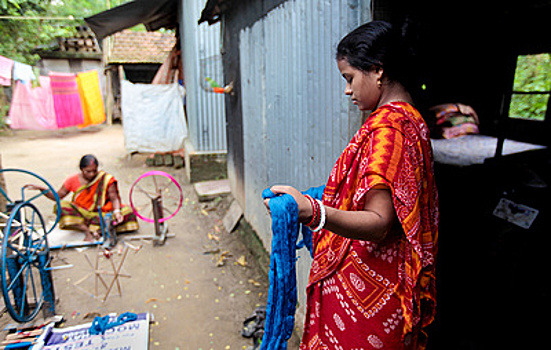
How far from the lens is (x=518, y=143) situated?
5738 mm

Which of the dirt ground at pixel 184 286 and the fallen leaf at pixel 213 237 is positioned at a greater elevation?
the fallen leaf at pixel 213 237

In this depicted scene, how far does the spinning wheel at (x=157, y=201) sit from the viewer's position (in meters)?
5.24

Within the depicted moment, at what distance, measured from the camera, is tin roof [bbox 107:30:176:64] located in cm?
1350

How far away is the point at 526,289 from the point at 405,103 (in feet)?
7.29

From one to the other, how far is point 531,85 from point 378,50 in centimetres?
746

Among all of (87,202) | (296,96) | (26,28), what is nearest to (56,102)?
(26,28)

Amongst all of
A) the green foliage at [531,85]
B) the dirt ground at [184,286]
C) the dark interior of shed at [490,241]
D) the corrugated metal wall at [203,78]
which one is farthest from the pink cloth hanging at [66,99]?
the green foliage at [531,85]

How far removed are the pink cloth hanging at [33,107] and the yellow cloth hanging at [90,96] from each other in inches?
46.4

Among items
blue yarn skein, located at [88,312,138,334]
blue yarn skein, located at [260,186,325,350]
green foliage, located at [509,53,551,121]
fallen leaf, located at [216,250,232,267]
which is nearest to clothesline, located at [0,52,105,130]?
fallen leaf, located at [216,250,232,267]

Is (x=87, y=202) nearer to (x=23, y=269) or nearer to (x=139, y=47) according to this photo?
(x=23, y=269)

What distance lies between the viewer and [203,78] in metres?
7.77

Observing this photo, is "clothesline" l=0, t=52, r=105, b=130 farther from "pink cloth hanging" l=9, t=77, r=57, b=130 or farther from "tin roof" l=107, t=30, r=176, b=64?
"tin roof" l=107, t=30, r=176, b=64

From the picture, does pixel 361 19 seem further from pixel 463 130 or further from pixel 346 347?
pixel 463 130

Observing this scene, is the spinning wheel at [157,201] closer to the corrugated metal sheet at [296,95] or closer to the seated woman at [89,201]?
the seated woman at [89,201]
